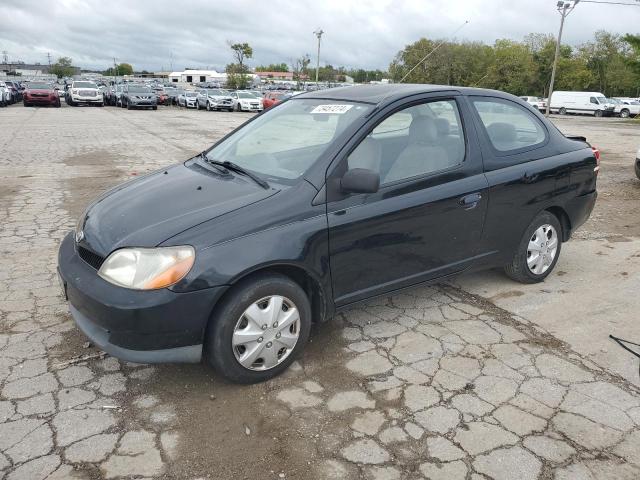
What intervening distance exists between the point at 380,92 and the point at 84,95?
33.7 m

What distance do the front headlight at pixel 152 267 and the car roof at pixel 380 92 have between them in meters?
1.69

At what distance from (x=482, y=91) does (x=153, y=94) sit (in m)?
31.6

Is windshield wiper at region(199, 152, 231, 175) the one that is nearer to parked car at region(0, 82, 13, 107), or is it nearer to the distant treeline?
parked car at region(0, 82, 13, 107)

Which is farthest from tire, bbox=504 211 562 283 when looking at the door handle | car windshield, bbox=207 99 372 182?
car windshield, bbox=207 99 372 182

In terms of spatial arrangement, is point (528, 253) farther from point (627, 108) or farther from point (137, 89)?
point (627, 108)

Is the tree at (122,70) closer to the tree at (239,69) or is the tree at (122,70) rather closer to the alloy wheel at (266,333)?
the tree at (239,69)

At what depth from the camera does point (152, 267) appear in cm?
278

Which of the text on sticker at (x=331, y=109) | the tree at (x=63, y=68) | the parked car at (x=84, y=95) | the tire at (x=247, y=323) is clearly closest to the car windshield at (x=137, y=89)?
the parked car at (x=84, y=95)

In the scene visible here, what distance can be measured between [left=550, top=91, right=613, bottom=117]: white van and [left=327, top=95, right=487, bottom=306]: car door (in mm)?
43238

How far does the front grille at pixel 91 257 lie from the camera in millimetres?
2975

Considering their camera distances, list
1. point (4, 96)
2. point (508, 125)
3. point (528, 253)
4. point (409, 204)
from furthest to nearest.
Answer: point (4, 96) → point (528, 253) → point (508, 125) → point (409, 204)

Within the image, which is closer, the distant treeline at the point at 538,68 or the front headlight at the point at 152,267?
the front headlight at the point at 152,267

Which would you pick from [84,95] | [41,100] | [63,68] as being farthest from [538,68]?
[63,68]

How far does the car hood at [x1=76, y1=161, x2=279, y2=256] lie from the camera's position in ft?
9.61
